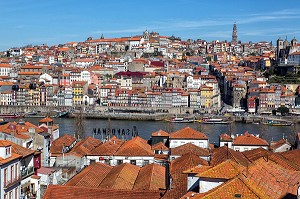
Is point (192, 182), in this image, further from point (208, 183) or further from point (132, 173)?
point (132, 173)

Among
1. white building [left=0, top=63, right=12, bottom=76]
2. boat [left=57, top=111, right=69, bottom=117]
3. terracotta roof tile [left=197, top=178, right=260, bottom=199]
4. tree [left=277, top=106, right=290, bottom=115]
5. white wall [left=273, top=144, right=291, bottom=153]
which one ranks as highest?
white building [left=0, top=63, right=12, bottom=76]

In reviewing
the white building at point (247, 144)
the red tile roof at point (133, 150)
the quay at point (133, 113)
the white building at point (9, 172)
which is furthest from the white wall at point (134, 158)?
the quay at point (133, 113)

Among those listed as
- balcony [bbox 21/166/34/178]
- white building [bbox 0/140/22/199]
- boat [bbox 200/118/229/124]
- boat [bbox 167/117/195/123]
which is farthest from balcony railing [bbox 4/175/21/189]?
boat [bbox 167/117/195/123]

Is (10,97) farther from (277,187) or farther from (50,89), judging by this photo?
(277,187)

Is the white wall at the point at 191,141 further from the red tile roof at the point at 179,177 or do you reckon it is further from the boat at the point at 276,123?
the boat at the point at 276,123

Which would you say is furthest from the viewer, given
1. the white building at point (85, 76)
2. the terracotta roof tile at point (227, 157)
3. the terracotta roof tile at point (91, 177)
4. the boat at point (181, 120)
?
the white building at point (85, 76)

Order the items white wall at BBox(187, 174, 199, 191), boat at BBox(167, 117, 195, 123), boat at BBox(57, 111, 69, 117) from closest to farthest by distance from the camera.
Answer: white wall at BBox(187, 174, 199, 191)
boat at BBox(167, 117, 195, 123)
boat at BBox(57, 111, 69, 117)

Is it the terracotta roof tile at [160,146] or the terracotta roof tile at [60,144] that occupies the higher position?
the terracotta roof tile at [60,144]

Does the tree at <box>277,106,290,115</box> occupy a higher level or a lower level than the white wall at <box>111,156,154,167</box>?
lower

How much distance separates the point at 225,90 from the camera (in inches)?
2512

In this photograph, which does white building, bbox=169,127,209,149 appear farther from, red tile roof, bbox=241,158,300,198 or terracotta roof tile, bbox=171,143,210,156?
red tile roof, bbox=241,158,300,198

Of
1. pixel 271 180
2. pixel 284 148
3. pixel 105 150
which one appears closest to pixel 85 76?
pixel 284 148

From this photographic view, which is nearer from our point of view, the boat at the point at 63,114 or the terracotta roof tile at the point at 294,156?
the terracotta roof tile at the point at 294,156

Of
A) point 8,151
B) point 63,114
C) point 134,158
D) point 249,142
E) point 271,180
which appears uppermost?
point 8,151
